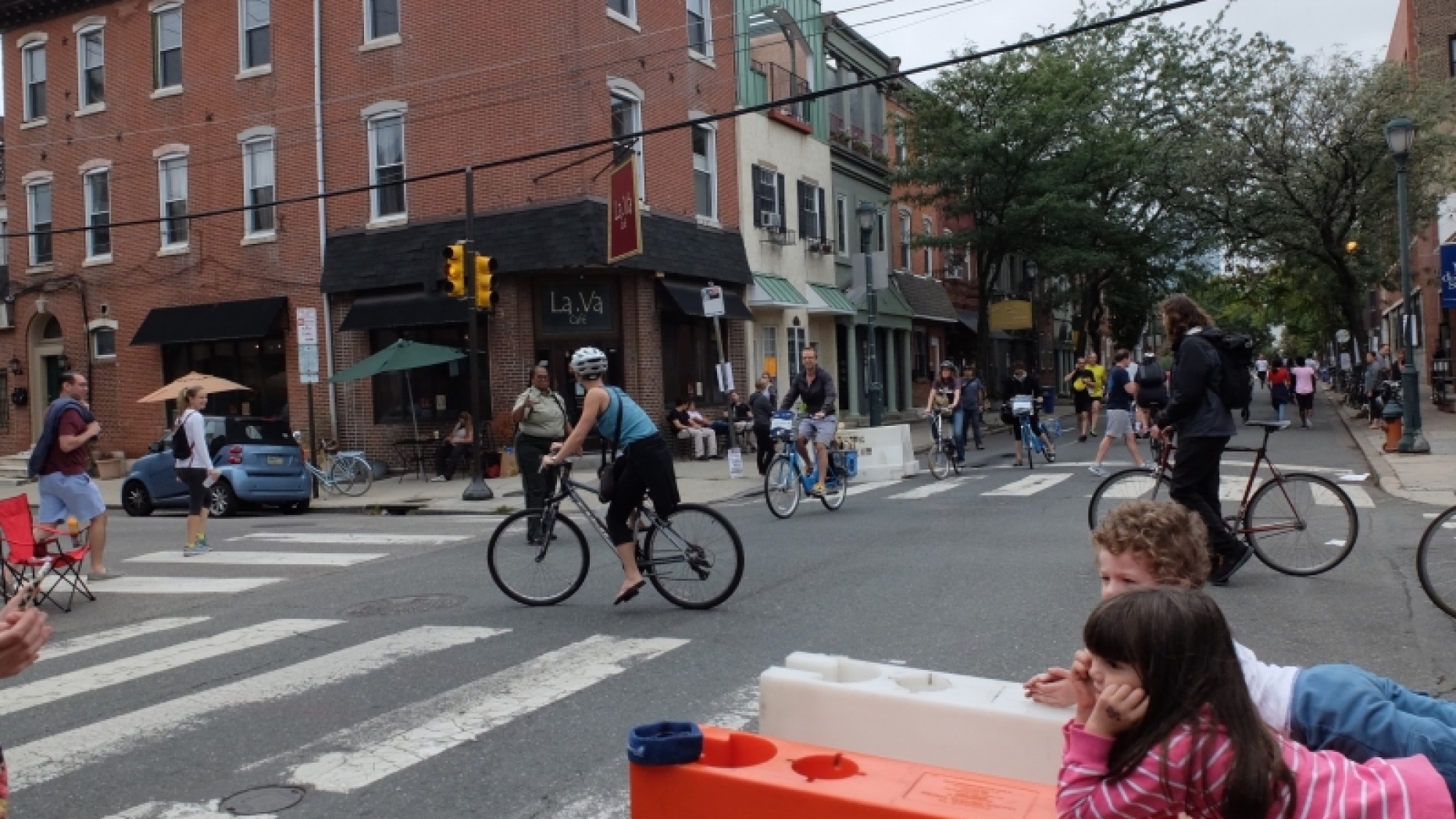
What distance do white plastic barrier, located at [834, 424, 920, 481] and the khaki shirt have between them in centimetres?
669

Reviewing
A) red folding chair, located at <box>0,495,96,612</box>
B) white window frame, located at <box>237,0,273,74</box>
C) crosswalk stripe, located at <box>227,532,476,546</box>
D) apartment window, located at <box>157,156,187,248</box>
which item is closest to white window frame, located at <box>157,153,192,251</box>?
apartment window, located at <box>157,156,187,248</box>

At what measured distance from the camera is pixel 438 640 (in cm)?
761

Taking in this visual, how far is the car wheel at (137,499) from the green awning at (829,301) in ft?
51.1

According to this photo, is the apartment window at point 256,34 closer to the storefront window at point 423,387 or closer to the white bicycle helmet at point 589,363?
the storefront window at point 423,387

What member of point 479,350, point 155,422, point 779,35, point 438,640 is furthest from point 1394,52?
point 438,640

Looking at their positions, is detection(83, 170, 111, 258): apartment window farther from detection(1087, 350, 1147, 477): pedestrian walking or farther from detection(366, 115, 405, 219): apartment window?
detection(1087, 350, 1147, 477): pedestrian walking

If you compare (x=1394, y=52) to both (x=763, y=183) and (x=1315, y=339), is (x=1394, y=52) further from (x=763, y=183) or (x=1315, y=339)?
(x=1315, y=339)

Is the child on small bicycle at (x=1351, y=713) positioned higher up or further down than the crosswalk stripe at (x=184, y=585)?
higher up

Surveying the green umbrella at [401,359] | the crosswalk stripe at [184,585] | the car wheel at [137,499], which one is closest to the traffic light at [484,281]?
the green umbrella at [401,359]

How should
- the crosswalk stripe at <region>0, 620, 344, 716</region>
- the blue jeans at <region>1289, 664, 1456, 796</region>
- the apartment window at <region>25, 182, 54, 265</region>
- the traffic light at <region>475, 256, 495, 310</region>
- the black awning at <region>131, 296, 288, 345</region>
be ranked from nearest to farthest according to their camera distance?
the blue jeans at <region>1289, 664, 1456, 796</region>
the crosswalk stripe at <region>0, 620, 344, 716</region>
the traffic light at <region>475, 256, 495, 310</region>
the black awning at <region>131, 296, 288, 345</region>
the apartment window at <region>25, 182, 54, 265</region>

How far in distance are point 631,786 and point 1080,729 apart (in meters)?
1.19

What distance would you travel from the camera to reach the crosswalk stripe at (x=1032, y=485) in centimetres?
1518

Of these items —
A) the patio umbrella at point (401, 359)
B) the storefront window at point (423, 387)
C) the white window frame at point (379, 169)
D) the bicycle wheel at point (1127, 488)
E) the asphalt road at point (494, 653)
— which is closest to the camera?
the asphalt road at point (494, 653)

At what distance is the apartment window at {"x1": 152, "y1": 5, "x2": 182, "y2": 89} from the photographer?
1049 inches
